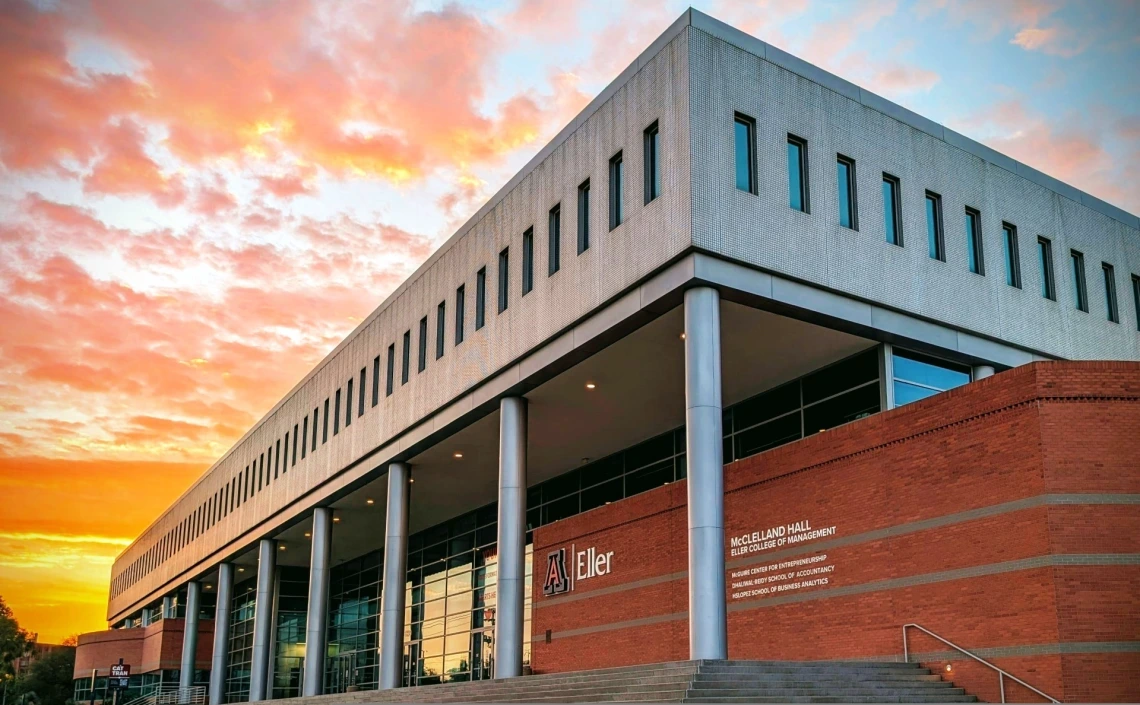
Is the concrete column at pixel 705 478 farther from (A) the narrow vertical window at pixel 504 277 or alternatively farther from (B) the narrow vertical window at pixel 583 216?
(A) the narrow vertical window at pixel 504 277

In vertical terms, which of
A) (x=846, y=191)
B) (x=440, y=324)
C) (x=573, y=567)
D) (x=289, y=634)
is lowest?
(x=289, y=634)

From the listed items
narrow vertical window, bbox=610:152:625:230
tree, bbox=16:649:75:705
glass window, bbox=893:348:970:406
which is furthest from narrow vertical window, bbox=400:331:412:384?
tree, bbox=16:649:75:705

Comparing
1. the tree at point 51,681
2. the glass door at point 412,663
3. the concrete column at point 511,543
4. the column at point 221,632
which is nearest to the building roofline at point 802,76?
the concrete column at point 511,543

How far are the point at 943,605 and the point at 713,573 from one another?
158 inches

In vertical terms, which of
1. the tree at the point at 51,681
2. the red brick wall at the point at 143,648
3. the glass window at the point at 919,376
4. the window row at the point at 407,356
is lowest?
the tree at the point at 51,681

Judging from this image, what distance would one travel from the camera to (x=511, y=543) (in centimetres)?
2838

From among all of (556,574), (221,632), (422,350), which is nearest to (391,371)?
(422,350)

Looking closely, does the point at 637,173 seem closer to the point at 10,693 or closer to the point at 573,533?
the point at 573,533

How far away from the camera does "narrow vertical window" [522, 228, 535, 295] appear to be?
2889 centimetres

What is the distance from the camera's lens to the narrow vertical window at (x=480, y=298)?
31469mm

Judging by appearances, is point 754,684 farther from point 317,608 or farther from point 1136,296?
point 317,608

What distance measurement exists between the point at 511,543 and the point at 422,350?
9341 millimetres

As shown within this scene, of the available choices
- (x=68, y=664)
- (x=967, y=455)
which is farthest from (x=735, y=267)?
(x=68, y=664)

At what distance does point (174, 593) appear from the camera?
74.1 meters
